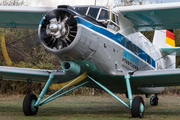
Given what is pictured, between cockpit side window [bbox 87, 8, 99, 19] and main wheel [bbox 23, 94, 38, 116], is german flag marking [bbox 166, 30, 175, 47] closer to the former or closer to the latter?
cockpit side window [bbox 87, 8, 99, 19]

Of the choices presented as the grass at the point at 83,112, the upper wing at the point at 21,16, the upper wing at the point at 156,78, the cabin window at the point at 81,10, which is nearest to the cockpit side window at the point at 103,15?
the cabin window at the point at 81,10

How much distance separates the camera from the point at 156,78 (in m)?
7.87

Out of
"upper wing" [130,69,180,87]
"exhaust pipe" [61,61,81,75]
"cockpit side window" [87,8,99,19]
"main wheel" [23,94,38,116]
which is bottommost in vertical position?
"main wheel" [23,94,38,116]

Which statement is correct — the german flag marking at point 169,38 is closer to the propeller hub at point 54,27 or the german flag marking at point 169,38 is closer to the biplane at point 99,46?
the biplane at point 99,46

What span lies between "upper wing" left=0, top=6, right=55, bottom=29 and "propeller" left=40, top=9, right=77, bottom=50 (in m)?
2.82

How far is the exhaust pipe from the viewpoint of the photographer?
6452 mm

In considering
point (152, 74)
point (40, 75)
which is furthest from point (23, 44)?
point (152, 74)

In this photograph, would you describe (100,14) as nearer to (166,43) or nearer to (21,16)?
(21,16)

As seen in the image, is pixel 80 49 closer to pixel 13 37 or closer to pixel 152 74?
pixel 152 74

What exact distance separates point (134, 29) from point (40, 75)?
12.5ft

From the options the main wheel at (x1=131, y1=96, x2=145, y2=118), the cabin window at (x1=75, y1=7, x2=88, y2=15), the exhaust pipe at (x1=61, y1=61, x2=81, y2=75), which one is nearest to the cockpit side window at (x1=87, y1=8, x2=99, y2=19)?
the cabin window at (x1=75, y1=7, x2=88, y2=15)

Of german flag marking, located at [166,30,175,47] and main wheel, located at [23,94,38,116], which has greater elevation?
german flag marking, located at [166,30,175,47]

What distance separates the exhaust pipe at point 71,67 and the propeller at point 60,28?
62 centimetres

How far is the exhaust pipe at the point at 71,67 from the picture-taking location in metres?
6.45
